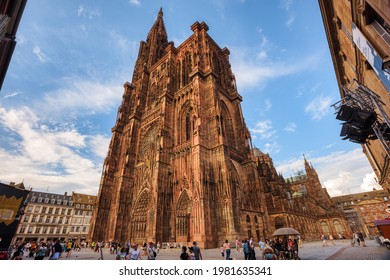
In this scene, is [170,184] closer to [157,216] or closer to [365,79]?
[157,216]

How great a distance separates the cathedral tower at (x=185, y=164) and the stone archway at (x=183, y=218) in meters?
0.08

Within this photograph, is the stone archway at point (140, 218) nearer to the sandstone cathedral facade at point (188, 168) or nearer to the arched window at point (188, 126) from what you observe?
the sandstone cathedral facade at point (188, 168)

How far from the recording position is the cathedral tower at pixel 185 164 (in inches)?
648

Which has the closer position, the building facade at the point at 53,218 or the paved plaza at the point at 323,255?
the paved plaza at the point at 323,255

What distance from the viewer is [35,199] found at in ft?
130

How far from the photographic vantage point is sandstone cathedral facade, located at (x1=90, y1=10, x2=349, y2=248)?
54.4 ft

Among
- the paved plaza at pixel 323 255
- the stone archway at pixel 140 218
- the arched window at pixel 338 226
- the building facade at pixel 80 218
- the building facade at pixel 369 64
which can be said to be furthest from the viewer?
the building facade at pixel 80 218

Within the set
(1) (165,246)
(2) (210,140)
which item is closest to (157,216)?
(1) (165,246)

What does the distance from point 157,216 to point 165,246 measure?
2613mm

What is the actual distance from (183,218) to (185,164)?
210 inches

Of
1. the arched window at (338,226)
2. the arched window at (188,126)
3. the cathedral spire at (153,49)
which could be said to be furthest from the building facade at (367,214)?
the cathedral spire at (153,49)

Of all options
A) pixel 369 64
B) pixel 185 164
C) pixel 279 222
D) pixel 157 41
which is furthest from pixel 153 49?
pixel 279 222

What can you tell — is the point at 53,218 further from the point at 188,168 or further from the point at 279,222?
the point at 279,222
